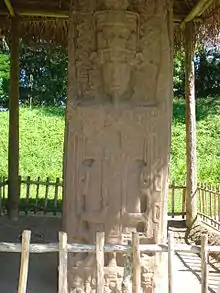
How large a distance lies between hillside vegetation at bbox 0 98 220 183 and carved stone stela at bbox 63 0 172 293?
7.64 m

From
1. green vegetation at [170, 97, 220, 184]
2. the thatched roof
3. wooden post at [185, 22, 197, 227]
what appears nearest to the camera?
the thatched roof

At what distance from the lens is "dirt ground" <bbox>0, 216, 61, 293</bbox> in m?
5.38

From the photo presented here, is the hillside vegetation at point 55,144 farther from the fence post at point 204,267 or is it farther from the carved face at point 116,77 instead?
the fence post at point 204,267

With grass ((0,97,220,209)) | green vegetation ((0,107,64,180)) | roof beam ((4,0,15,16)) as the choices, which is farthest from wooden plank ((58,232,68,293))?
green vegetation ((0,107,64,180))

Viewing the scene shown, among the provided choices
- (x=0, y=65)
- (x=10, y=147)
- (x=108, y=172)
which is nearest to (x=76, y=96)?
(x=108, y=172)

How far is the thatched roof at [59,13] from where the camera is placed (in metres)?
7.30

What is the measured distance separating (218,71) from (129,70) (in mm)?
15843

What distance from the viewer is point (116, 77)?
15.5 ft

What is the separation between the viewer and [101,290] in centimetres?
362

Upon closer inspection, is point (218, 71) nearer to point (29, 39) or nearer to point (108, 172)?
point (29, 39)

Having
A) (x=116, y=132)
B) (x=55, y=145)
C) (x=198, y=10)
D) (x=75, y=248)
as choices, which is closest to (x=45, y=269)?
(x=116, y=132)

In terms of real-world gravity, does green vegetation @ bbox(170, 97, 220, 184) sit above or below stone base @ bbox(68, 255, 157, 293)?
above

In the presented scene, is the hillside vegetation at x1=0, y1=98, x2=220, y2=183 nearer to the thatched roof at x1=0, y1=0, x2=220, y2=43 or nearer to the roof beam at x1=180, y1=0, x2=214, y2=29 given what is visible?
the thatched roof at x1=0, y1=0, x2=220, y2=43

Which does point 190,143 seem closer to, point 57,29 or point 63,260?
point 57,29
